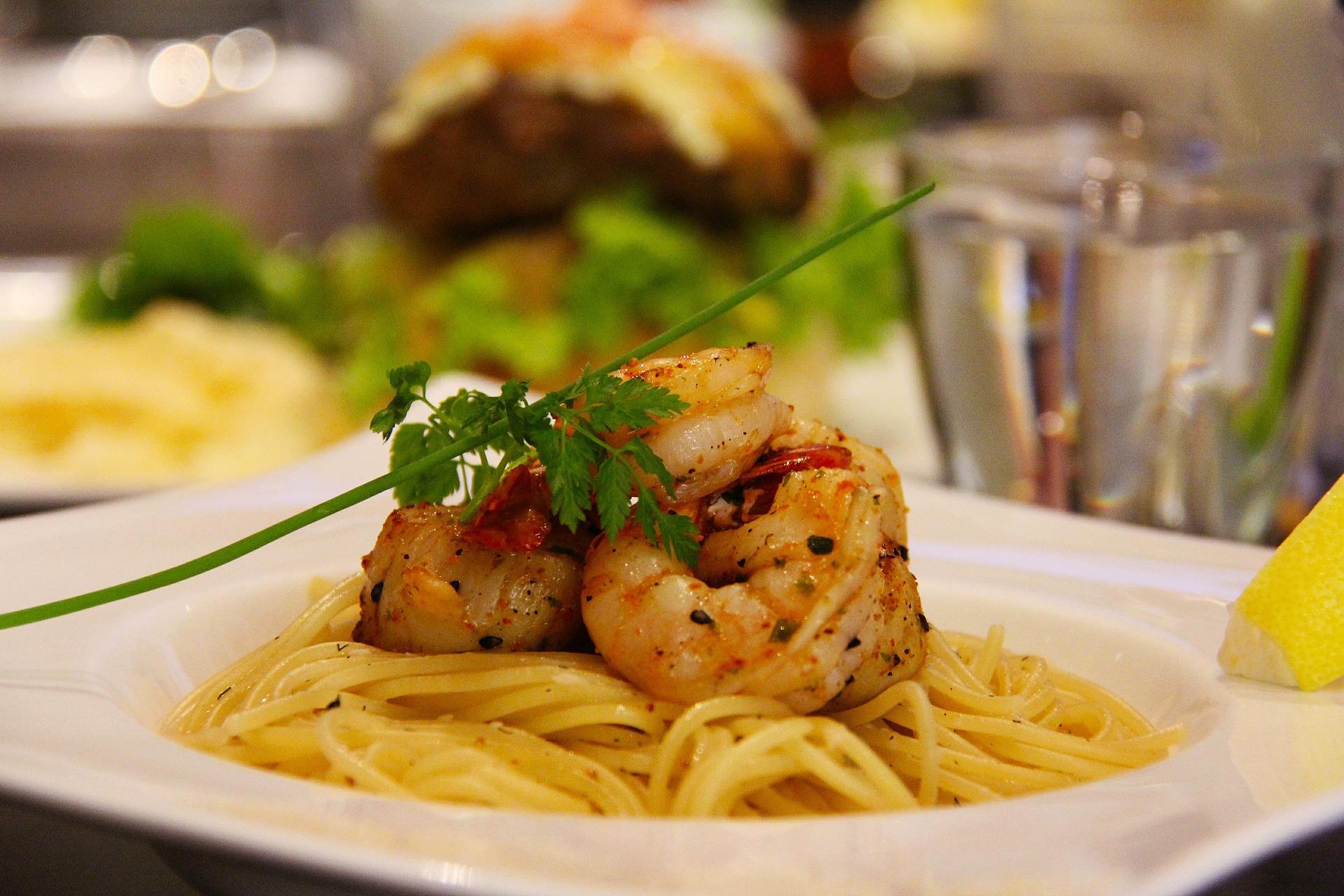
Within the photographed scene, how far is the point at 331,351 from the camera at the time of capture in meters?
5.98

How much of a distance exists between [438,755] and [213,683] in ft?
1.63

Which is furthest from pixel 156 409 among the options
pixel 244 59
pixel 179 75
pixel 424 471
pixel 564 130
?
pixel 244 59

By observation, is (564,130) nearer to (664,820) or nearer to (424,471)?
(424,471)

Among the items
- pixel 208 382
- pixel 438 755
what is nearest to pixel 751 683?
pixel 438 755

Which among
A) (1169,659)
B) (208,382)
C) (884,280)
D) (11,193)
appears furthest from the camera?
(11,193)

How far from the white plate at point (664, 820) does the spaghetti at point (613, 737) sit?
0.43 ft

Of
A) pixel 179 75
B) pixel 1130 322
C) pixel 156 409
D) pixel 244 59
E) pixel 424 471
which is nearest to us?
pixel 424 471

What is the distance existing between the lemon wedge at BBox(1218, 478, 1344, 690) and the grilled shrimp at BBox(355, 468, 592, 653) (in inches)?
36.1

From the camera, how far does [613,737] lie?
6.11 ft

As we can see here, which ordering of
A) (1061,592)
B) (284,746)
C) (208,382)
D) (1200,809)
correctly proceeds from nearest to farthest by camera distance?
(1200,809) → (284,746) → (1061,592) → (208,382)

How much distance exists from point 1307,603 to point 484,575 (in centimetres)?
107

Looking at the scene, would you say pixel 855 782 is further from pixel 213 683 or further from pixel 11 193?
pixel 11 193

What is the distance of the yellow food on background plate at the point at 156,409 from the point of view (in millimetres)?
4336

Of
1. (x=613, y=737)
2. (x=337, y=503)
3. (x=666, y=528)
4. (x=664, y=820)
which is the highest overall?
(x=337, y=503)
